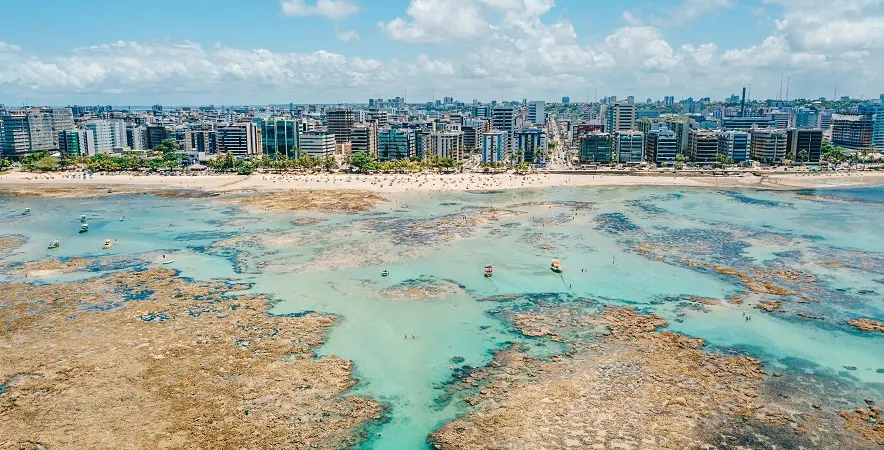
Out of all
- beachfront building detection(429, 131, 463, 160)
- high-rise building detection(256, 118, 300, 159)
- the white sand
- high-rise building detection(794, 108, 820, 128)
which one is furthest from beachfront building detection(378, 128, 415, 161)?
high-rise building detection(794, 108, 820, 128)

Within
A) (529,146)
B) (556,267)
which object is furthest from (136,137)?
(556,267)

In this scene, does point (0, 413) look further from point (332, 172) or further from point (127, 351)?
point (332, 172)

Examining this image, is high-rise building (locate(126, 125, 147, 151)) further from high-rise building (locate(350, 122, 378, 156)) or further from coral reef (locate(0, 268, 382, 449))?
coral reef (locate(0, 268, 382, 449))

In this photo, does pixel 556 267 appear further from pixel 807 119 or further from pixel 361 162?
pixel 807 119

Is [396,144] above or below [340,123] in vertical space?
below

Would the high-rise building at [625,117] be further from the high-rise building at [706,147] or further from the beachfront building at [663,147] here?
the high-rise building at [706,147]

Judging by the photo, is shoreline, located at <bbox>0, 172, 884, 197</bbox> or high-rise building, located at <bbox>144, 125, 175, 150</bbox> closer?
shoreline, located at <bbox>0, 172, 884, 197</bbox>

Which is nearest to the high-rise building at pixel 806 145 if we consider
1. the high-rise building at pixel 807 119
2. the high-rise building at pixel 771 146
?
the high-rise building at pixel 771 146
